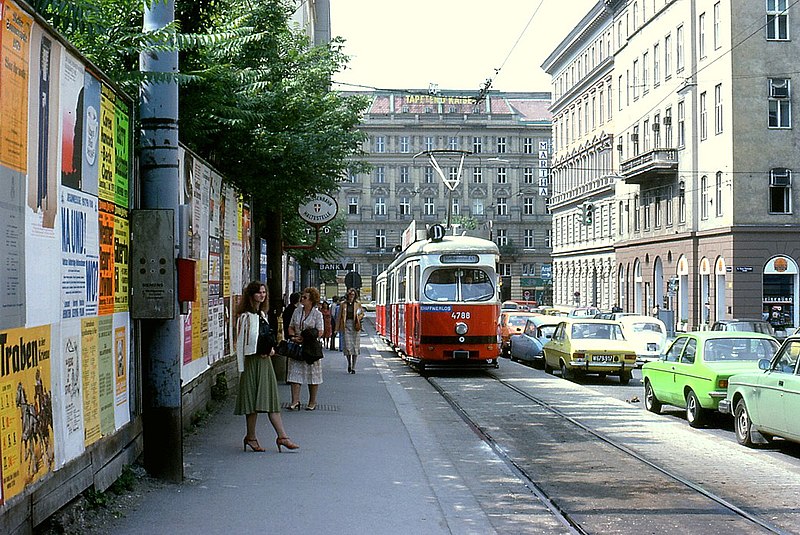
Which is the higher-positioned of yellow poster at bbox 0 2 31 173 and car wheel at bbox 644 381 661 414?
yellow poster at bbox 0 2 31 173

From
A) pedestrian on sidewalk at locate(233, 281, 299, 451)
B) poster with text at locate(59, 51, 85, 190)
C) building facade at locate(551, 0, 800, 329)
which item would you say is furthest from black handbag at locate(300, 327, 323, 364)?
building facade at locate(551, 0, 800, 329)

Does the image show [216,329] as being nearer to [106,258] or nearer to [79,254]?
[106,258]

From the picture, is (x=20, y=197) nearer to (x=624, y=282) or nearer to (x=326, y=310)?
(x=326, y=310)

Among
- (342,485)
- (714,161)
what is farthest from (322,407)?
(714,161)

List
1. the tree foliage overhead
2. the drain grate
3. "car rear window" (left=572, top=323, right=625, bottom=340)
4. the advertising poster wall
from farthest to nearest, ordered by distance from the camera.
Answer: "car rear window" (left=572, top=323, right=625, bottom=340)
the drain grate
the tree foliage overhead
the advertising poster wall

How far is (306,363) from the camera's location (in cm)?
1620

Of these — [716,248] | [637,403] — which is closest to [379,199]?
[716,248]

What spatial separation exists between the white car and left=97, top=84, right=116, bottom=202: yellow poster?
75.8ft

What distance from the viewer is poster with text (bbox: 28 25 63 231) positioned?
21.4ft

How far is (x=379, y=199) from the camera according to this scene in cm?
11675

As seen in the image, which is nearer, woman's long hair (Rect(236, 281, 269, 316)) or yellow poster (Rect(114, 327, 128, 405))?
yellow poster (Rect(114, 327, 128, 405))

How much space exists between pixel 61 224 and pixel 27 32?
1.36 meters

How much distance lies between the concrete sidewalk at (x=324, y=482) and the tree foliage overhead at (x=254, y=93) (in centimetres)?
361

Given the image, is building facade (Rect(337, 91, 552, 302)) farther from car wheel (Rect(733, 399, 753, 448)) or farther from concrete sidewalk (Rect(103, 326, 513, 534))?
car wheel (Rect(733, 399, 753, 448))
